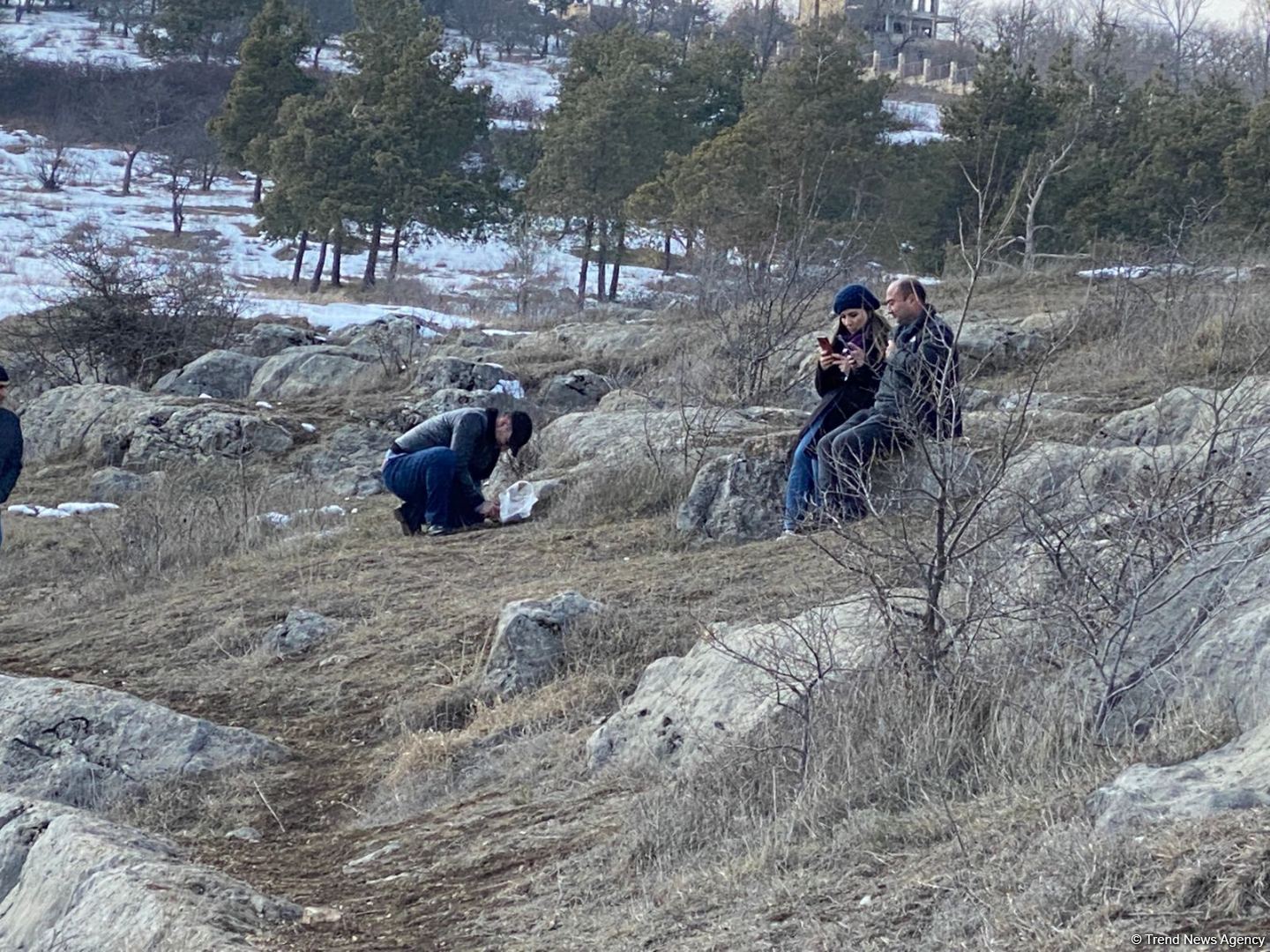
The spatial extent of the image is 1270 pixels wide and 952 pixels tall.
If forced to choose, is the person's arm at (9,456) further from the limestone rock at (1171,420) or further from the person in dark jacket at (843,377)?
the limestone rock at (1171,420)

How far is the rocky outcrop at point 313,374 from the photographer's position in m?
16.2

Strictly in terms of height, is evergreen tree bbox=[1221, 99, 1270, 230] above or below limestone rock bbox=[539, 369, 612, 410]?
above

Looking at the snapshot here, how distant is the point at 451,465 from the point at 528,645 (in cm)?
302

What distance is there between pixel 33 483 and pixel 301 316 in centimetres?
1395

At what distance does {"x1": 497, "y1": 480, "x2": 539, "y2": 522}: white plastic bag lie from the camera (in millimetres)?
8555

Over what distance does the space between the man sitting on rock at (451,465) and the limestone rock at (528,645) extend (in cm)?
268

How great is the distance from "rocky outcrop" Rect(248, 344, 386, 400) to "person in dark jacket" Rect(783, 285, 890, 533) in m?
9.53

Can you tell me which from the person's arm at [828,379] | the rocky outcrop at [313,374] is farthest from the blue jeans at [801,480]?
the rocky outcrop at [313,374]

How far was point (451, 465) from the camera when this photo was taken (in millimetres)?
8406

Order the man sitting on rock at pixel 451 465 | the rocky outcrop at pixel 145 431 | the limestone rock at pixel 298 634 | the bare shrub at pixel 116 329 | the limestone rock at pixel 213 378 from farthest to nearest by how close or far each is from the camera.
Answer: the bare shrub at pixel 116 329 → the limestone rock at pixel 213 378 → the rocky outcrop at pixel 145 431 → the man sitting on rock at pixel 451 465 → the limestone rock at pixel 298 634

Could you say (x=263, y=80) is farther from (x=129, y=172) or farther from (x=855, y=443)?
(x=855, y=443)

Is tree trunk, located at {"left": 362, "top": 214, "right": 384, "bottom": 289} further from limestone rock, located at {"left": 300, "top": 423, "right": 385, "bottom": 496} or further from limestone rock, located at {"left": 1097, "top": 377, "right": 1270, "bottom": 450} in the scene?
limestone rock, located at {"left": 1097, "top": 377, "right": 1270, "bottom": 450}

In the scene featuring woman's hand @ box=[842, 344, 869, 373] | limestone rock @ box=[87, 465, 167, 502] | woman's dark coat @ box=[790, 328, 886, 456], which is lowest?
limestone rock @ box=[87, 465, 167, 502]

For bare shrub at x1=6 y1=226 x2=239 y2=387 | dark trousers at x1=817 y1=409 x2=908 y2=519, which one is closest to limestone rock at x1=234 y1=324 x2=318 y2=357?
bare shrub at x1=6 y1=226 x2=239 y2=387
